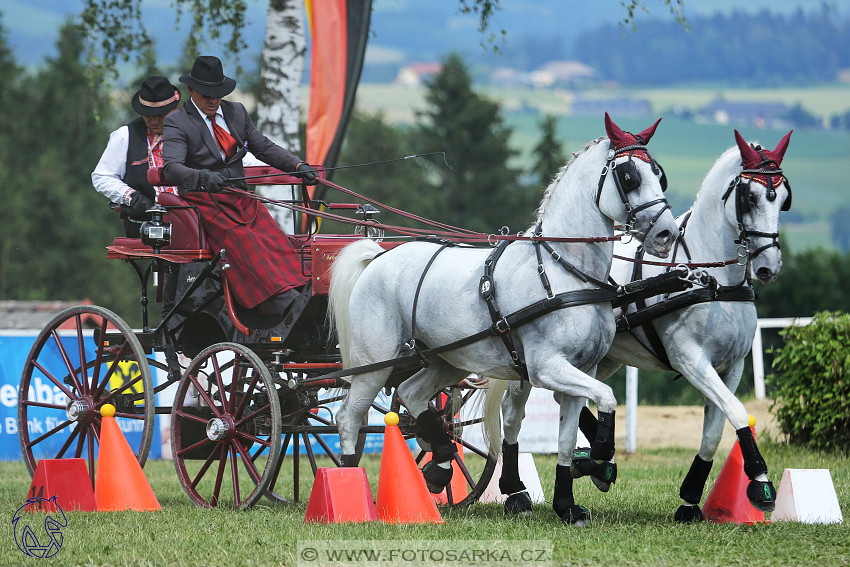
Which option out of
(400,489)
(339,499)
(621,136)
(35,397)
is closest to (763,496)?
(400,489)

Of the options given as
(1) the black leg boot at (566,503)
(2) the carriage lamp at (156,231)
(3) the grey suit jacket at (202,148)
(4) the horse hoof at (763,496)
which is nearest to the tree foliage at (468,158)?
(3) the grey suit jacket at (202,148)

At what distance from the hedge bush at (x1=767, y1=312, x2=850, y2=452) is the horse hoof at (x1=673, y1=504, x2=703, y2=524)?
12.7ft

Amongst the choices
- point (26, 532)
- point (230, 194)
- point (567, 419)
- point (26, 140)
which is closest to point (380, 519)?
Result: point (567, 419)

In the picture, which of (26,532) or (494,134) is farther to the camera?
(494,134)

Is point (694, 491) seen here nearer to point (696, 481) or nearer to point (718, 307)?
point (696, 481)

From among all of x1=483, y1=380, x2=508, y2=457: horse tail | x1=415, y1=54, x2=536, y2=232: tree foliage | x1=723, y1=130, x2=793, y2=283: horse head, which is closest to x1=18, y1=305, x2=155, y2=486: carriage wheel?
x1=483, y1=380, x2=508, y2=457: horse tail

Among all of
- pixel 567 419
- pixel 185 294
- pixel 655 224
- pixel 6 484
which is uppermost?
pixel 655 224

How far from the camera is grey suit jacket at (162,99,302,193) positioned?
671 centimetres

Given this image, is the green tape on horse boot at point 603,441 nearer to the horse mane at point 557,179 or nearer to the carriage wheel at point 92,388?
the horse mane at point 557,179

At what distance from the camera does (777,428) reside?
408 inches

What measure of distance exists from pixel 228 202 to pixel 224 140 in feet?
1.60

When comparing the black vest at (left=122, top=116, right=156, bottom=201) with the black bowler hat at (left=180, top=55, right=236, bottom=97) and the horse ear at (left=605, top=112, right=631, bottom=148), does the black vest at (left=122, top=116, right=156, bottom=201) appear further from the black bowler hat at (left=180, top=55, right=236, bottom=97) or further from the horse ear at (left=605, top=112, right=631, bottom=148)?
the horse ear at (left=605, top=112, right=631, bottom=148)

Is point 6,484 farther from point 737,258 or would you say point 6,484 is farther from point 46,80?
point 46,80

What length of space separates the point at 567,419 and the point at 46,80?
34625mm
